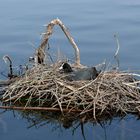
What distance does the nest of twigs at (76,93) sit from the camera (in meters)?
6.80

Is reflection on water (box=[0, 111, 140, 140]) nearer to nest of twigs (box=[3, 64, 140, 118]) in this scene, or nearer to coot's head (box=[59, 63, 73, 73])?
nest of twigs (box=[3, 64, 140, 118])

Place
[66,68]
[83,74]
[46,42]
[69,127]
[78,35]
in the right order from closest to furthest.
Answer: [69,127] < [83,74] < [66,68] < [46,42] < [78,35]

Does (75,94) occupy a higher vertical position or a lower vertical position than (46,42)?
lower

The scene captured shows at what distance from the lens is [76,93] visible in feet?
22.4

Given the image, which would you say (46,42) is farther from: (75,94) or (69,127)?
(69,127)

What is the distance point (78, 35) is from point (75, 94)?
4979 millimetres

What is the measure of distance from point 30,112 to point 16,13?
7.52m

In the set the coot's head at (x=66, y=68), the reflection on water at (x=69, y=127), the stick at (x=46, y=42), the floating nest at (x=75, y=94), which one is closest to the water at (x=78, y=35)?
the reflection on water at (x=69, y=127)

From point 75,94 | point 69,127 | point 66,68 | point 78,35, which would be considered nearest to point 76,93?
point 75,94

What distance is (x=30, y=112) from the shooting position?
23.2 ft

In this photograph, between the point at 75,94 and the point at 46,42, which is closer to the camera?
the point at 75,94

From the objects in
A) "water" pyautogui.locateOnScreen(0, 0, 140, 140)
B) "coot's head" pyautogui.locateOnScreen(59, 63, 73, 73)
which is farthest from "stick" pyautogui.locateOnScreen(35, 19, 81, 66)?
"water" pyautogui.locateOnScreen(0, 0, 140, 140)

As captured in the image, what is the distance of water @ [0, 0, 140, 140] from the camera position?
668 cm

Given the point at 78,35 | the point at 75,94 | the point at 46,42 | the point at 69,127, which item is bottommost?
the point at 69,127
